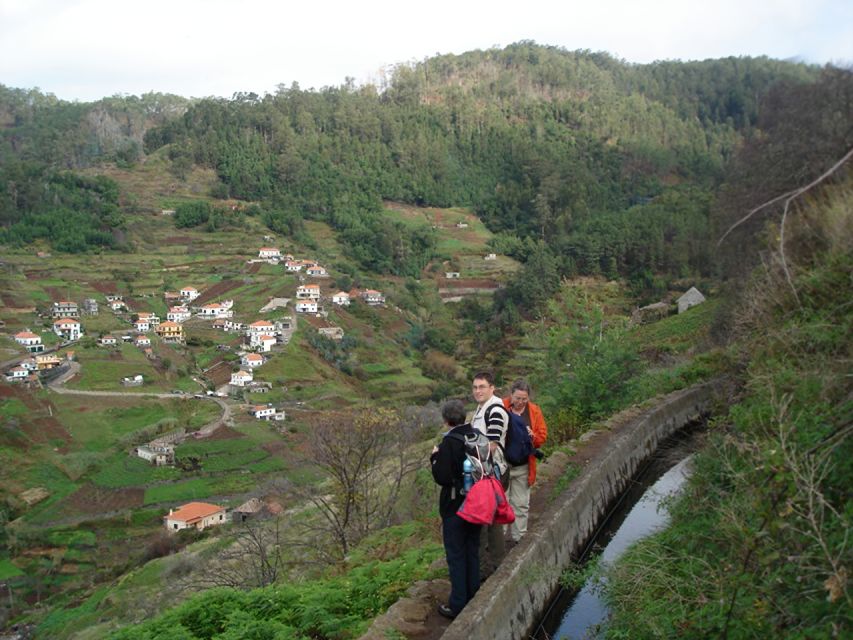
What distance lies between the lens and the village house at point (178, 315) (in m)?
51.1

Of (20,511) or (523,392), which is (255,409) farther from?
(523,392)

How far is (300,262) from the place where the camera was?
63.9m

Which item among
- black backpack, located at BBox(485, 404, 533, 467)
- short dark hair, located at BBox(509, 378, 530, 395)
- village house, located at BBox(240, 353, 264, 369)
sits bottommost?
village house, located at BBox(240, 353, 264, 369)

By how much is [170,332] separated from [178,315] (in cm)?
381

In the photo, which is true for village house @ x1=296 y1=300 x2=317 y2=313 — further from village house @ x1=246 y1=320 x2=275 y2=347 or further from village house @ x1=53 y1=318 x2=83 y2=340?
village house @ x1=53 y1=318 x2=83 y2=340

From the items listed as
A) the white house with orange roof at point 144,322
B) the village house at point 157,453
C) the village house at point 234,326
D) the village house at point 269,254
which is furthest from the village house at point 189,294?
the village house at point 157,453

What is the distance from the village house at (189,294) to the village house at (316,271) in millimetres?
10704

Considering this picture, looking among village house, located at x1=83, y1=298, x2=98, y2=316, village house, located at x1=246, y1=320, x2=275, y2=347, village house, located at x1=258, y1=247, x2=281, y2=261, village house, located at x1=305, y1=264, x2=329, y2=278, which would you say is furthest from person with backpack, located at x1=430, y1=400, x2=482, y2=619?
village house, located at x1=258, y1=247, x2=281, y2=261

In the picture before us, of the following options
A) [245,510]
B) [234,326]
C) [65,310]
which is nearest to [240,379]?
[234,326]

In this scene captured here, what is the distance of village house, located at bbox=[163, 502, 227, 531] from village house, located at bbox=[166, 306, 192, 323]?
87.1ft

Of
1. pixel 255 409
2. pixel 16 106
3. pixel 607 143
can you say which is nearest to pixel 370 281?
pixel 255 409

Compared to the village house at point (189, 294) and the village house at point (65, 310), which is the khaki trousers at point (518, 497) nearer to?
the village house at point (65, 310)

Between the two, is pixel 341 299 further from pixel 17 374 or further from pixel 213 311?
pixel 17 374

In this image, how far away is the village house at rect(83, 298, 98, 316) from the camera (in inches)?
1940
